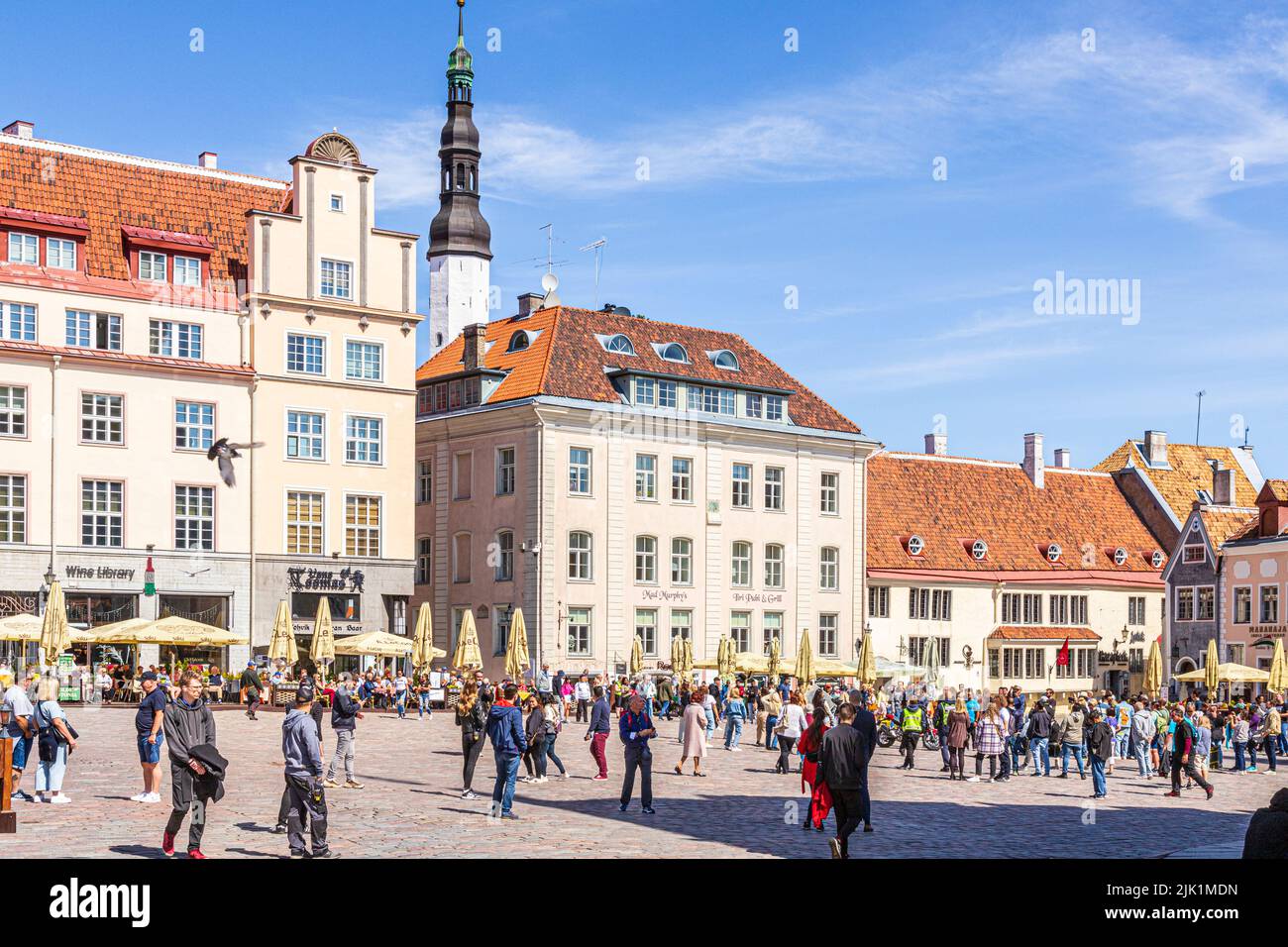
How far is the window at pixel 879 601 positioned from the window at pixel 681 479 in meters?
10.4

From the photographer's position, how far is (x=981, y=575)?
75.0 metres

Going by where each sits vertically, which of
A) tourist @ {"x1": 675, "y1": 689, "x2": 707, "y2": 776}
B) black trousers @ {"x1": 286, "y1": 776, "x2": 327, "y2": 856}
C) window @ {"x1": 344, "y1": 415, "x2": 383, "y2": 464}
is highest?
window @ {"x1": 344, "y1": 415, "x2": 383, "y2": 464}

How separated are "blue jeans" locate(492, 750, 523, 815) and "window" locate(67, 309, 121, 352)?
3585 centimetres

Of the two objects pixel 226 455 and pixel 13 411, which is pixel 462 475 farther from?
pixel 13 411

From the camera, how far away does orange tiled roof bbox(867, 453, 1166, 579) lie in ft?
246

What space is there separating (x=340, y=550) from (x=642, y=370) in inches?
551

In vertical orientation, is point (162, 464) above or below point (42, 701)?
above

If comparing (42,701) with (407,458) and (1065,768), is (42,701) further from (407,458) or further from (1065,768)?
(407,458)

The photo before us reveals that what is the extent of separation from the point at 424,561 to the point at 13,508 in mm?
19179

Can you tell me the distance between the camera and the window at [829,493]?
7075 cm

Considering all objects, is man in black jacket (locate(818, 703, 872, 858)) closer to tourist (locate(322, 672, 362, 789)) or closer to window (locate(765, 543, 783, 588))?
tourist (locate(322, 672, 362, 789))

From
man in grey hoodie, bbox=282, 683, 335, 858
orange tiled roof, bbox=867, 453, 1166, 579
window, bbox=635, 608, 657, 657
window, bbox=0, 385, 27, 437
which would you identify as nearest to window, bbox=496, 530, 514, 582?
window, bbox=635, 608, 657, 657

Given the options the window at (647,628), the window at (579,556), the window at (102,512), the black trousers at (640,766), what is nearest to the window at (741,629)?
the window at (647,628)
